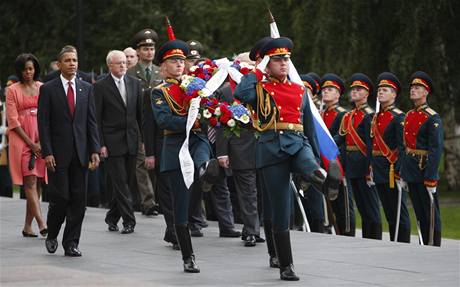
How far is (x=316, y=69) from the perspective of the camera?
1059 inches

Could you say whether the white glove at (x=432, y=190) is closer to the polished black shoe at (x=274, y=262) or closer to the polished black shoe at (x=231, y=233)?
the polished black shoe at (x=231, y=233)

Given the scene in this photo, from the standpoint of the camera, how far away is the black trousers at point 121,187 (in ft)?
54.9

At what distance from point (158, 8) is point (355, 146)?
21205mm

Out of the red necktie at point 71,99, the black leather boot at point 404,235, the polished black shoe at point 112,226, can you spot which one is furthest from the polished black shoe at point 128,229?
the black leather boot at point 404,235

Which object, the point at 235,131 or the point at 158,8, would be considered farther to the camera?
the point at 158,8

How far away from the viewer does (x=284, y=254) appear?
1223 centimetres

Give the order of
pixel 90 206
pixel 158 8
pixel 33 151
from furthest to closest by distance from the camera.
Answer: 1. pixel 158 8
2. pixel 90 206
3. pixel 33 151

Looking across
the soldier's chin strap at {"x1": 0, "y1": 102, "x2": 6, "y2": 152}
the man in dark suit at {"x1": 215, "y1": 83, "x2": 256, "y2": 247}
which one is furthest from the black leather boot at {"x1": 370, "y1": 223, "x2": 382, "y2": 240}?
the soldier's chin strap at {"x1": 0, "y1": 102, "x2": 6, "y2": 152}

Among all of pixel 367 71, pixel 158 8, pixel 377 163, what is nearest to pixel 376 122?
pixel 377 163

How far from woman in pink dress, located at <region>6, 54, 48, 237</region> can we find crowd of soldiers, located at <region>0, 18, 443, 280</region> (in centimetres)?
85

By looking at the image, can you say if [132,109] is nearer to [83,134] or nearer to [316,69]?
[83,134]

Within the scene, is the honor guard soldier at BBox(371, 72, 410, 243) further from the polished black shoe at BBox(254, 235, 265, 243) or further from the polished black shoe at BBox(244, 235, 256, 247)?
the polished black shoe at BBox(244, 235, 256, 247)

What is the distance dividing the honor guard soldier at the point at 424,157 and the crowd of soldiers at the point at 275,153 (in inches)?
0.5

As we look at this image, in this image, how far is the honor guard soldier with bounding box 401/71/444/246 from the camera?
52.5 feet
